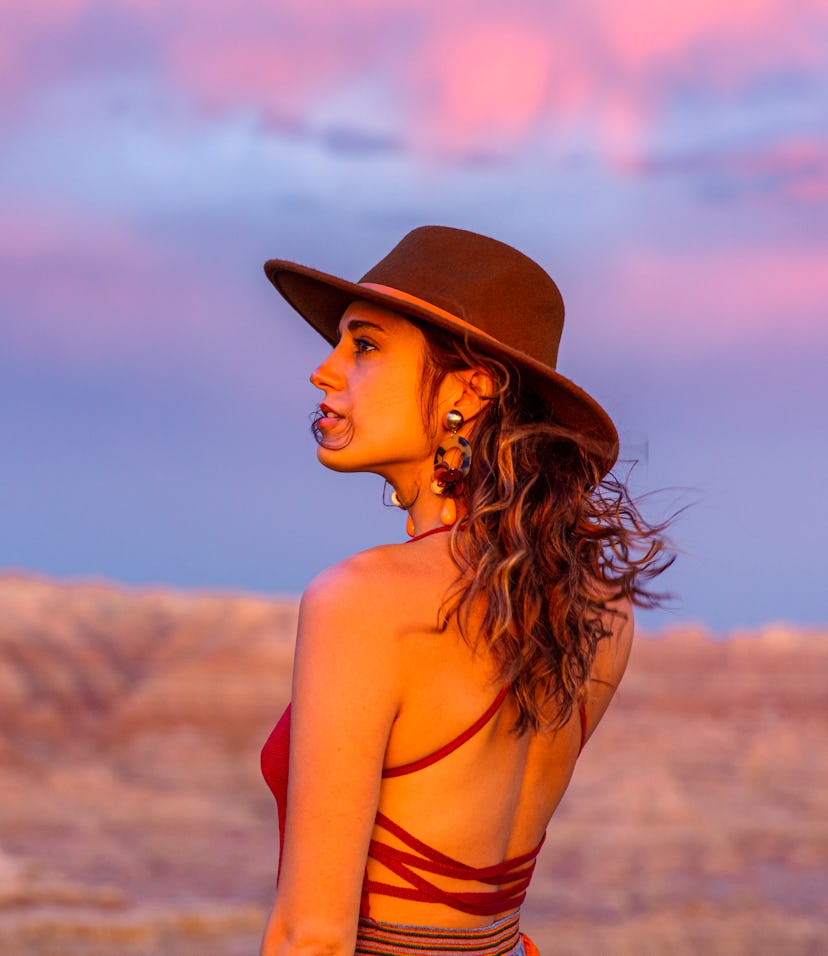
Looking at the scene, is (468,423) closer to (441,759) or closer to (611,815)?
(441,759)

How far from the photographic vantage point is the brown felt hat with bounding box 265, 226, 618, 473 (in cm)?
218

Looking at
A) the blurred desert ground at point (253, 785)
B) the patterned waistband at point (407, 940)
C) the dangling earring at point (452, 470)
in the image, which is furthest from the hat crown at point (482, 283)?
the blurred desert ground at point (253, 785)

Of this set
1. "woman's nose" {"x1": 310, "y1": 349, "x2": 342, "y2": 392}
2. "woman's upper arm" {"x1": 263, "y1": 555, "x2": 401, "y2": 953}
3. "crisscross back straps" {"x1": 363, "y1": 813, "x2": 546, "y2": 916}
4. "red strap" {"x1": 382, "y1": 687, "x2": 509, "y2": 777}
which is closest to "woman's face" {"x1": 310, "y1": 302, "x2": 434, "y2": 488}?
"woman's nose" {"x1": 310, "y1": 349, "x2": 342, "y2": 392}

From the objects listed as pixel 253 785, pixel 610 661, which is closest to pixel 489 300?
pixel 610 661

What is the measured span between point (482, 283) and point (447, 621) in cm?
64

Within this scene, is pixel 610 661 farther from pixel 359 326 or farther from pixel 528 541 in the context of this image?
pixel 359 326

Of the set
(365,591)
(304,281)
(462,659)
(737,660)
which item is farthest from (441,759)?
(737,660)

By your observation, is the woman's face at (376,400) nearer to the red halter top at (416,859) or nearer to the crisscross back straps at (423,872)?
the red halter top at (416,859)

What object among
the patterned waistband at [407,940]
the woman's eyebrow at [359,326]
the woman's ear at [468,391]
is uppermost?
the woman's eyebrow at [359,326]

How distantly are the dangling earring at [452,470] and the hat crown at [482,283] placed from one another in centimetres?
18

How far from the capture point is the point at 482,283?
223cm

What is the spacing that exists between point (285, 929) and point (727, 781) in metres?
19.7

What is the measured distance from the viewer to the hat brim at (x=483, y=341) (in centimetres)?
214

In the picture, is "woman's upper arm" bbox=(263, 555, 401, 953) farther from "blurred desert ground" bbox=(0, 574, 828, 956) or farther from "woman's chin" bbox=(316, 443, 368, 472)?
"blurred desert ground" bbox=(0, 574, 828, 956)
